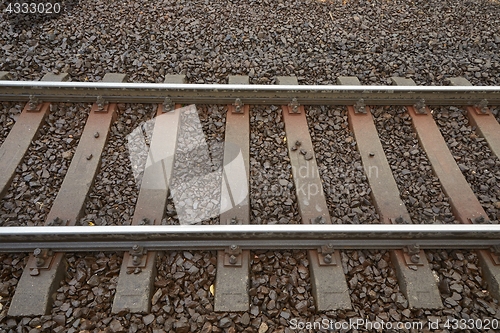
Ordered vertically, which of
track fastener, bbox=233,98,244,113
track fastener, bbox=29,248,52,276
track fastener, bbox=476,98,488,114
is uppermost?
track fastener, bbox=233,98,244,113

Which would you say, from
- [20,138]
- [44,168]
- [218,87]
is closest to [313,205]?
[218,87]

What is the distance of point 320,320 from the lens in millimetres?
2766

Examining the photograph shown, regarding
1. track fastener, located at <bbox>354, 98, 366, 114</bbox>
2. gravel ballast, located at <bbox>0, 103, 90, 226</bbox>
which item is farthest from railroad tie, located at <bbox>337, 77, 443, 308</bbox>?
gravel ballast, located at <bbox>0, 103, 90, 226</bbox>

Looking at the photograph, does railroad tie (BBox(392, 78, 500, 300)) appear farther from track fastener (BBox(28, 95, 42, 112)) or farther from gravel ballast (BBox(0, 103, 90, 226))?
track fastener (BBox(28, 95, 42, 112))

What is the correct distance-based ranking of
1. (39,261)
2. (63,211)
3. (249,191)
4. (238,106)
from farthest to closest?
(238,106), (249,191), (63,211), (39,261)

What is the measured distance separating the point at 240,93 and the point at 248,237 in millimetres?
1821

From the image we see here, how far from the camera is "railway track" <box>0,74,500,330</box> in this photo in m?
2.93

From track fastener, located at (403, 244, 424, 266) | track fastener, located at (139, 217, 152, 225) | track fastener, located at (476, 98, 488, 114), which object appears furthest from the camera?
track fastener, located at (476, 98, 488, 114)

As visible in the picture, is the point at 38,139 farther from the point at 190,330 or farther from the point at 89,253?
the point at 190,330

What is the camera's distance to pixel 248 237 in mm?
3045

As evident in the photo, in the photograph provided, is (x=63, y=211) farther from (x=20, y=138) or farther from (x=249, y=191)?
(x=249, y=191)

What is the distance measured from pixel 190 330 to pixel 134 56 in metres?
3.56

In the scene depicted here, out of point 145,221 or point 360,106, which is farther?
point 360,106

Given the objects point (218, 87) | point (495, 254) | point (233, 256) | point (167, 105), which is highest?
point (218, 87)
